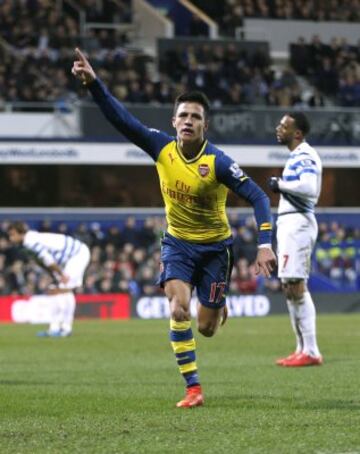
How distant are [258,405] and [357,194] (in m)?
29.5

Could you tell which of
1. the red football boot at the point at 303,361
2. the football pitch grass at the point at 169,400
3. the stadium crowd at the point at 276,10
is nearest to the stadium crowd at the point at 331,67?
the stadium crowd at the point at 276,10

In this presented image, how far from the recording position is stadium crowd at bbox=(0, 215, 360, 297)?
2888 cm

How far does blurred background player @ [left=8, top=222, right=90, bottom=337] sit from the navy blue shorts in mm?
10823

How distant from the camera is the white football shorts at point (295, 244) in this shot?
43.9 feet

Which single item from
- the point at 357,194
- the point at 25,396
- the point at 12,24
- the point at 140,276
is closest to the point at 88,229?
the point at 140,276

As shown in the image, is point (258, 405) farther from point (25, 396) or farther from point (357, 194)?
point (357, 194)

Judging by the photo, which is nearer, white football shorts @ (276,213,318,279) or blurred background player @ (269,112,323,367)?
blurred background player @ (269,112,323,367)

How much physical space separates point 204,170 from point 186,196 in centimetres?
27

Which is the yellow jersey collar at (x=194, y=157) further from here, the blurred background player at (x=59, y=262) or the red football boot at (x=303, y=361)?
the blurred background player at (x=59, y=262)

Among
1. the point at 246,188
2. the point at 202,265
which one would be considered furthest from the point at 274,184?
the point at 246,188

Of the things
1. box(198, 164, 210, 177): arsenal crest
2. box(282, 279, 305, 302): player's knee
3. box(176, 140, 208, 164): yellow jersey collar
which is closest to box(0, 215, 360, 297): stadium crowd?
box(282, 279, 305, 302): player's knee

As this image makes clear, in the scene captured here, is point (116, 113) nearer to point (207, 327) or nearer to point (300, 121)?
point (207, 327)

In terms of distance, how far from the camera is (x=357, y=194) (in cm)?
3812

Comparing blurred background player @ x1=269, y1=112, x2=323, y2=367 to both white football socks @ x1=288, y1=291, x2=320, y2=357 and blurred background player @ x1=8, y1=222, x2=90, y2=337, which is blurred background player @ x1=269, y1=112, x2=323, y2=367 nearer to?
white football socks @ x1=288, y1=291, x2=320, y2=357
